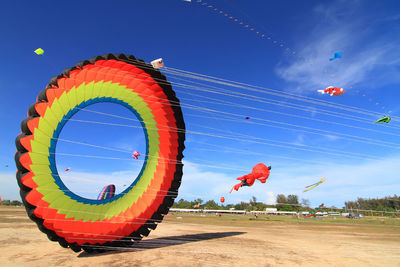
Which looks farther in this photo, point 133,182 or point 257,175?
point 133,182

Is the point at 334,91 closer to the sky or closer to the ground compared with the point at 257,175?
closer to the sky

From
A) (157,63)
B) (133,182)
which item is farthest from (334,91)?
(133,182)

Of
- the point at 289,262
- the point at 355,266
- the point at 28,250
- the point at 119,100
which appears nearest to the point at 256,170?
the point at 289,262

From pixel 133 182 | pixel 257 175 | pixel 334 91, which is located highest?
pixel 334 91

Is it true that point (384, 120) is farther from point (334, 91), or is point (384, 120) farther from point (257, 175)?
point (257, 175)

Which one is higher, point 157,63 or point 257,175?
point 157,63

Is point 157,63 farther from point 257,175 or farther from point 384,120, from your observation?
point 384,120

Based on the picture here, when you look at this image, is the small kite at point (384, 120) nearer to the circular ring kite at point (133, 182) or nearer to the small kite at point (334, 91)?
the small kite at point (334, 91)

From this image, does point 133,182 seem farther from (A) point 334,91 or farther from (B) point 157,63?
(A) point 334,91

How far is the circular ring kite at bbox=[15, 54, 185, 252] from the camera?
6793 mm

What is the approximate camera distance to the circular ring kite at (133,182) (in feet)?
22.3

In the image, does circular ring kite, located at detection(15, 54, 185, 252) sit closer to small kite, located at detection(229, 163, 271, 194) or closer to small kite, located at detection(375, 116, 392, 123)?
small kite, located at detection(229, 163, 271, 194)

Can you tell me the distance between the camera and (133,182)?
968 centimetres

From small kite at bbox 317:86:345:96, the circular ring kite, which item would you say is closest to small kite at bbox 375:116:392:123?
small kite at bbox 317:86:345:96
